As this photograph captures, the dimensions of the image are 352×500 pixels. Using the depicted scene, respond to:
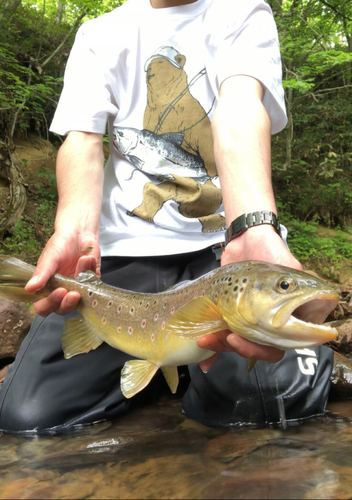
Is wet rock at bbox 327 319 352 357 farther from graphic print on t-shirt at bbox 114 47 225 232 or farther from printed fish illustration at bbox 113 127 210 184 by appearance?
printed fish illustration at bbox 113 127 210 184

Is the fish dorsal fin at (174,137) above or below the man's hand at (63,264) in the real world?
above

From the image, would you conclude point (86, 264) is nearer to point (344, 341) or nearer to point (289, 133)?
point (344, 341)

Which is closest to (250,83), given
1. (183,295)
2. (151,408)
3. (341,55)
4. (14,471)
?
(183,295)

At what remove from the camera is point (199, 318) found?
4.74ft

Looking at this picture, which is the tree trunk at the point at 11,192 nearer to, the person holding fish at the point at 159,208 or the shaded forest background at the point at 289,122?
the shaded forest background at the point at 289,122

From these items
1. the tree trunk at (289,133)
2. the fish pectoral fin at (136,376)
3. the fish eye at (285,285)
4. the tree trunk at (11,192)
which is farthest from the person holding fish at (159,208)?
the tree trunk at (289,133)

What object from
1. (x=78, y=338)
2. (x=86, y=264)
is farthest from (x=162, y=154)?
(x=78, y=338)

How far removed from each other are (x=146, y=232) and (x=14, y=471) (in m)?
1.41

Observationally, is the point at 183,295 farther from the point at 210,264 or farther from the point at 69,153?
the point at 69,153

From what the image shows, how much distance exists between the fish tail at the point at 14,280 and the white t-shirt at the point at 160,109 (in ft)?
2.12

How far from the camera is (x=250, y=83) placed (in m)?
2.31

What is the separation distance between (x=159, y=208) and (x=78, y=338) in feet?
2.93

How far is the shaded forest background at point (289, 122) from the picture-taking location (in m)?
7.12

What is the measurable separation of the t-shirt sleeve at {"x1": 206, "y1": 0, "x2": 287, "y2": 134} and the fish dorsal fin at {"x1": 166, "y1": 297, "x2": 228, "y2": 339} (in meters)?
1.47
